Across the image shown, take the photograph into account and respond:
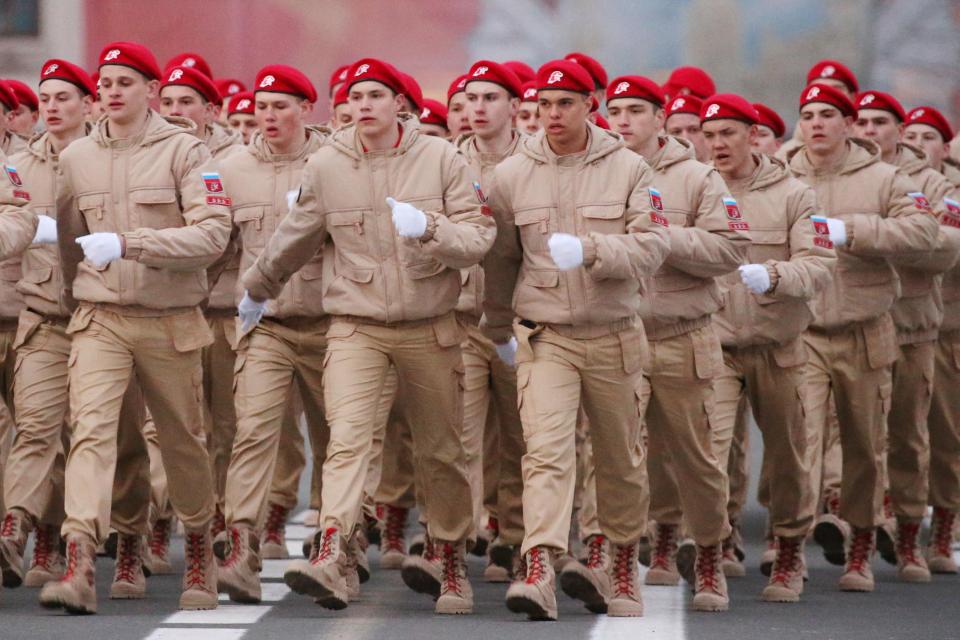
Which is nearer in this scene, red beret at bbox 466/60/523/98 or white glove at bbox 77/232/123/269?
white glove at bbox 77/232/123/269

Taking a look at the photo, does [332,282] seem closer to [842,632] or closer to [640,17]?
[842,632]

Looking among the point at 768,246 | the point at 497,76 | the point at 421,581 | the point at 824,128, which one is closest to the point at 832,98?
the point at 824,128

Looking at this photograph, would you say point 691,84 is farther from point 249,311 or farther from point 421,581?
point 421,581

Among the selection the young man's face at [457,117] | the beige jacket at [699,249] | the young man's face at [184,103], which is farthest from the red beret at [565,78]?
the young man's face at [457,117]

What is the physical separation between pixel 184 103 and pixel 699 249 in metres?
3.48

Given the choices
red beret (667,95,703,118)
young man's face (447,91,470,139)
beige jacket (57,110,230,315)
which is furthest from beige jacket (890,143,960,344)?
beige jacket (57,110,230,315)

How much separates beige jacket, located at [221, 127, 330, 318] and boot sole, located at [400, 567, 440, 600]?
136cm

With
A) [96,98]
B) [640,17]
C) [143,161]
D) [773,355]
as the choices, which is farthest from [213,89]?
[640,17]

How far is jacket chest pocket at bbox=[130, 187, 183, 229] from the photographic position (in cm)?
1089

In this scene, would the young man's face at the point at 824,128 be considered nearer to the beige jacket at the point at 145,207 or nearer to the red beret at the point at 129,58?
the beige jacket at the point at 145,207

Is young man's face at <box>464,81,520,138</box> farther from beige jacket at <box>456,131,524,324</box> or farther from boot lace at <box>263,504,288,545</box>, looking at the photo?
boot lace at <box>263,504,288,545</box>

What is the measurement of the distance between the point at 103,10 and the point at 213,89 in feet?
42.7

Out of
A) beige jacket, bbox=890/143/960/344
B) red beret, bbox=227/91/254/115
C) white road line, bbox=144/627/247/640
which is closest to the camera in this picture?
white road line, bbox=144/627/247/640

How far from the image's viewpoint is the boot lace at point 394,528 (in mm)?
13141
